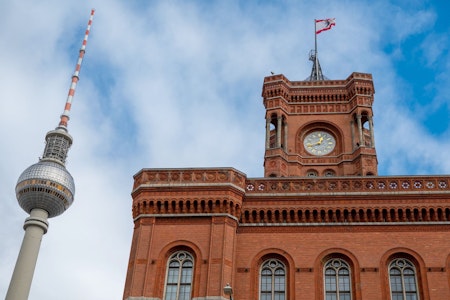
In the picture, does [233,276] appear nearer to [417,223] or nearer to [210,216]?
[210,216]

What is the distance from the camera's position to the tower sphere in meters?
42.8

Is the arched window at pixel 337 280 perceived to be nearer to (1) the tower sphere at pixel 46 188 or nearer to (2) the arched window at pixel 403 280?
(2) the arched window at pixel 403 280

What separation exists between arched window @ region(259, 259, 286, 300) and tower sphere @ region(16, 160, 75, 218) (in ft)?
61.7

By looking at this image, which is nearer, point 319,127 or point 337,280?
point 337,280

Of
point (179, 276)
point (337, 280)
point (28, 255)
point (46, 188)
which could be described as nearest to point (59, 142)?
point (46, 188)

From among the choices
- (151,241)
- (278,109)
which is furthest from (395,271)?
(278,109)

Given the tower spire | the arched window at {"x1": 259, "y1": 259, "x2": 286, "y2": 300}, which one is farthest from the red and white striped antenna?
the arched window at {"x1": 259, "y1": 259, "x2": 286, "y2": 300}

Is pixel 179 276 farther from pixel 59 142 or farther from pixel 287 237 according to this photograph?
pixel 59 142

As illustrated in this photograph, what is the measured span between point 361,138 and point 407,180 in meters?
14.7

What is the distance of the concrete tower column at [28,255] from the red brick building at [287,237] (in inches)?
425

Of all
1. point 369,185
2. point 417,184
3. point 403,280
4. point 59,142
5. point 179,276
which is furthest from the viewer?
point 59,142

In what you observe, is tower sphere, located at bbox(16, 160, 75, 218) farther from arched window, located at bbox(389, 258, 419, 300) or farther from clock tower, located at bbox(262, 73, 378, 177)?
arched window, located at bbox(389, 258, 419, 300)

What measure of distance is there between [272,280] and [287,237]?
2.63 m

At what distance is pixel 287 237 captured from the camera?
32.6 metres
